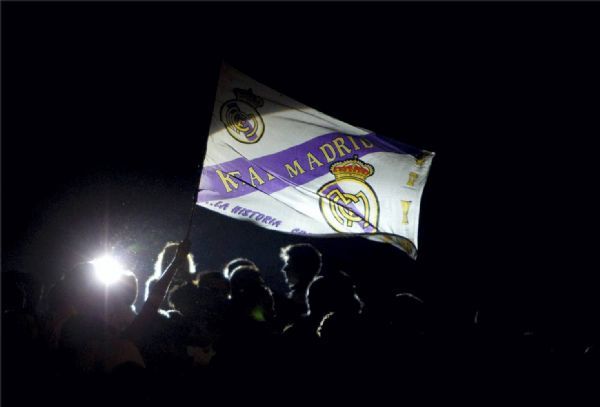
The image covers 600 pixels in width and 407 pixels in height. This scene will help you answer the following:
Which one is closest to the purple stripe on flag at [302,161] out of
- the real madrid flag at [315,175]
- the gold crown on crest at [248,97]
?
the real madrid flag at [315,175]

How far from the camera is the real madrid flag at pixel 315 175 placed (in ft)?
13.1

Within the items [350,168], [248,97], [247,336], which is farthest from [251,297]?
[248,97]

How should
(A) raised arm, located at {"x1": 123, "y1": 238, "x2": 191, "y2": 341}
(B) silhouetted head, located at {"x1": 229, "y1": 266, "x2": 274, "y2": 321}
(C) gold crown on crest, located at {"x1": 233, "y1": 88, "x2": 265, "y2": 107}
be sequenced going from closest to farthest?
(A) raised arm, located at {"x1": 123, "y1": 238, "x2": 191, "y2": 341} < (B) silhouetted head, located at {"x1": 229, "y1": 266, "x2": 274, "y2": 321} < (C) gold crown on crest, located at {"x1": 233, "y1": 88, "x2": 265, "y2": 107}

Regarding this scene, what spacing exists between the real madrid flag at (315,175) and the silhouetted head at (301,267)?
0.73 ft

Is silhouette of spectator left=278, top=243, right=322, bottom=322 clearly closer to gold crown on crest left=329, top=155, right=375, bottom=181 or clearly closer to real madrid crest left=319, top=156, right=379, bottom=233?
real madrid crest left=319, top=156, right=379, bottom=233

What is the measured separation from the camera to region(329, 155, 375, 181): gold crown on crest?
4.15 metres

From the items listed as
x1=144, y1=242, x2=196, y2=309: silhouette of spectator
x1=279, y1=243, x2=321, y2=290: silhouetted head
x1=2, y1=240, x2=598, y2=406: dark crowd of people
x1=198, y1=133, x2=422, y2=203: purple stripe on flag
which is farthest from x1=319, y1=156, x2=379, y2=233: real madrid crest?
x1=144, y1=242, x2=196, y2=309: silhouette of spectator

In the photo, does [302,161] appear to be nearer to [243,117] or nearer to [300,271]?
[243,117]

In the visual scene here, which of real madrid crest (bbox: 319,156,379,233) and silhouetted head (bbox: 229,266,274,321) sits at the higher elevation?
real madrid crest (bbox: 319,156,379,233)

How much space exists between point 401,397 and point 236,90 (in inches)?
117

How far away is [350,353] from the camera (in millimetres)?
2439

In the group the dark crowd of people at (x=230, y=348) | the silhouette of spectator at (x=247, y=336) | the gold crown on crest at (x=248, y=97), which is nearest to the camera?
the dark crowd of people at (x=230, y=348)

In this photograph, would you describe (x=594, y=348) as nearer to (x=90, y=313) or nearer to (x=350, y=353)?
(x=350, y=353)

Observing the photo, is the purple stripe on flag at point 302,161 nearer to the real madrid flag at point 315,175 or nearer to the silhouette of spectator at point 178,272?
the real madrid flag at point 315,175
